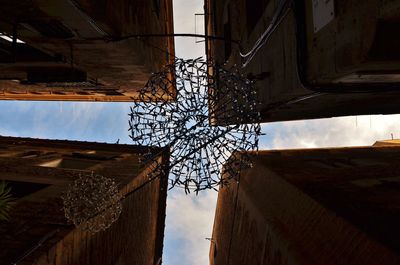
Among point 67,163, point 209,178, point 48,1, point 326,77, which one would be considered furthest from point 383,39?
point 67,163

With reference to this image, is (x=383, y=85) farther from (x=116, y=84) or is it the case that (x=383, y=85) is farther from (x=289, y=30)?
(x=116, y=84)

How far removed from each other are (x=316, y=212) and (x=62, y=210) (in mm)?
3886

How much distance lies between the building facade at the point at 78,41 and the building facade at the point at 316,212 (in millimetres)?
3234

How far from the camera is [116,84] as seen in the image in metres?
12.1

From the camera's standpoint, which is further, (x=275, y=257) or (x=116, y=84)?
(x=116, y=84)

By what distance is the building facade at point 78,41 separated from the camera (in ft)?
18.8

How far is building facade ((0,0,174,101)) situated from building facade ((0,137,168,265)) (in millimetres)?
2152

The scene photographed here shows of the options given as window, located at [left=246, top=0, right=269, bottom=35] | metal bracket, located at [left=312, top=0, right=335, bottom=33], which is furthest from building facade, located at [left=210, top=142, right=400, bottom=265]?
window, located at [left=246, top=0, right=269, bottom=35]

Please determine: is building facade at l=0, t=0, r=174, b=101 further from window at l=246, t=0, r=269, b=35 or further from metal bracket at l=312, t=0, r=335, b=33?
window at l=246, t=0, r=269, b=35

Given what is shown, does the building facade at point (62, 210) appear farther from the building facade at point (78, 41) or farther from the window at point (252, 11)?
the window at point (252, 11)

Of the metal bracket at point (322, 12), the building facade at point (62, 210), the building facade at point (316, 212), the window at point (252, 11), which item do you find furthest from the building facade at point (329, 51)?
the building facade at point (62, 210)

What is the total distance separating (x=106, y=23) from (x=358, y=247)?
16.8ft

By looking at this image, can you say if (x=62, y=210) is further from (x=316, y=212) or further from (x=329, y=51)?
(x=329, y=51)

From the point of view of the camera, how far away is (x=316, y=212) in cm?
518
